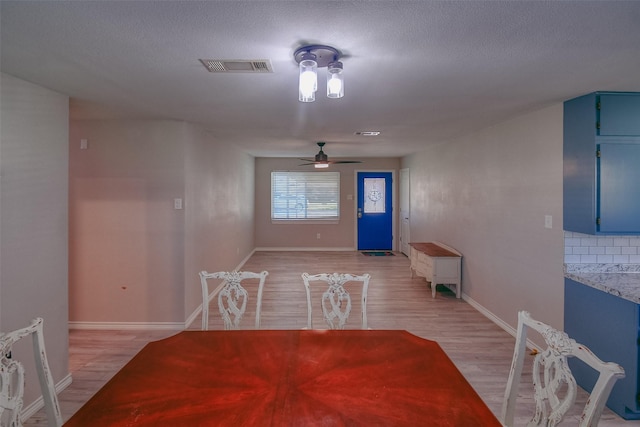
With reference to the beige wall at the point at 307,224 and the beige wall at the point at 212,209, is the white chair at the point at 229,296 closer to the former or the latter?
the beige wall at the point at 212,209

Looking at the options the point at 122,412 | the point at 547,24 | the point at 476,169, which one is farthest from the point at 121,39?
the point at 476,169

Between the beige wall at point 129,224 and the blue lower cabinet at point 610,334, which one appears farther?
the beige wall at point 129,224

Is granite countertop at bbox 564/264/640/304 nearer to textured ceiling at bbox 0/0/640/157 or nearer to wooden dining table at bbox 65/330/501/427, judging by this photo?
textured ceiling at bbox 0/0/640/157

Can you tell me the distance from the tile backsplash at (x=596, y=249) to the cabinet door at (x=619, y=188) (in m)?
0.23

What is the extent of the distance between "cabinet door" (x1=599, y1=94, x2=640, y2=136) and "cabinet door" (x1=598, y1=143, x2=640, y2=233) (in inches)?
4.3

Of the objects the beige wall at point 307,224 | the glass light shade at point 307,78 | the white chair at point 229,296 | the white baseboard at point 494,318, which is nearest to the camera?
the glass light shade at point 307,78

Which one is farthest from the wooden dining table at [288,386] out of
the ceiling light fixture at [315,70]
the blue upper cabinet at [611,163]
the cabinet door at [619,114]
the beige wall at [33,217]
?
the cabinet door at [619,114]

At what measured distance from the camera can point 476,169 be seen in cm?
451

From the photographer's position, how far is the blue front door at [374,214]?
855cm

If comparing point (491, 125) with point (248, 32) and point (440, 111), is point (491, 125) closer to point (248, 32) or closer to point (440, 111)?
point (440, 111)

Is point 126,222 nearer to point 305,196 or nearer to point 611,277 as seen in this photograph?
point 611,277

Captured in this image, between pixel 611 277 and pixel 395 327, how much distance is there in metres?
1.99

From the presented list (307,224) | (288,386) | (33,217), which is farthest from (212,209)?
(307,224)

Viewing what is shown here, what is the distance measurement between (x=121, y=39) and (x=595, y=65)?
2.69 meters
